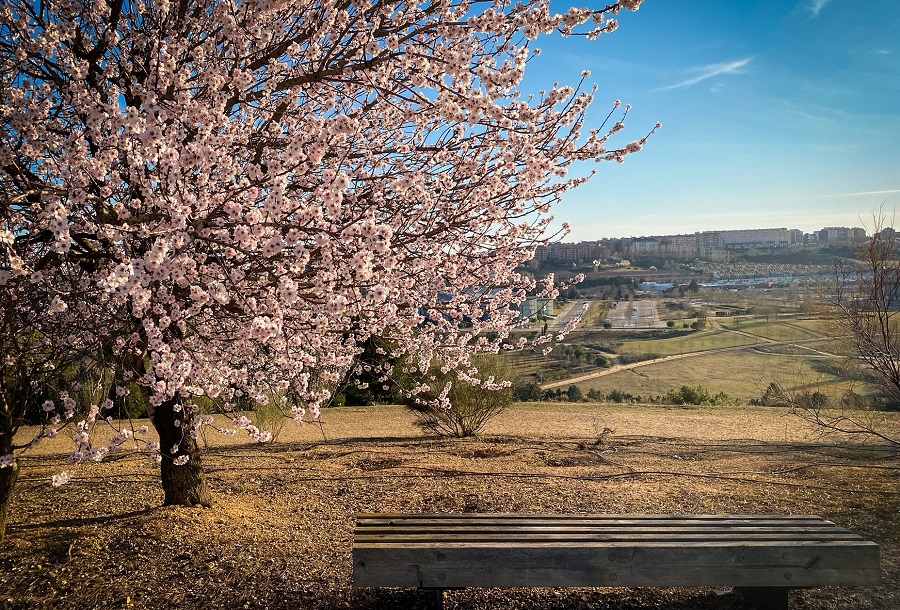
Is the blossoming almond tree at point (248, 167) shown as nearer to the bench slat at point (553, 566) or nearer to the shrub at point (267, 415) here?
the bench slat at point (553, 566)

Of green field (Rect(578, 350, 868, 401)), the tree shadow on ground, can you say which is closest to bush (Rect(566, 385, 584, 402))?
green field (Rect(578, 350, 868, 401))

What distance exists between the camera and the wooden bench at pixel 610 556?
291 centimetres

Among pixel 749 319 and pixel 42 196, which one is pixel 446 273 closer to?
pixel 42 196

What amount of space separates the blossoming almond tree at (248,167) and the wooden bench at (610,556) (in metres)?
1.30

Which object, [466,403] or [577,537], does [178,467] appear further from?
[466,403]

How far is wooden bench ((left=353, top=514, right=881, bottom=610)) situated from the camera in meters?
2.91

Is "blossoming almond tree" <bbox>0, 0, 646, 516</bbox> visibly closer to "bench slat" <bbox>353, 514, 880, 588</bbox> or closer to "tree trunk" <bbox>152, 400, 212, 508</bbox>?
"tree trunk" <bbox>152, 400, 212, 508</bbox>

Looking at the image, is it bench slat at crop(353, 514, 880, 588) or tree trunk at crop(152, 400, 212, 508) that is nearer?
bench slat at crop(353, 514, 880, 588)

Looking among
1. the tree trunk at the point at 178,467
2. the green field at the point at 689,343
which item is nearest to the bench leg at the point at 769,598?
the tree trunk at the point at 178,467

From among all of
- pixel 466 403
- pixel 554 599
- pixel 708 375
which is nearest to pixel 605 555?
pixel 554 599

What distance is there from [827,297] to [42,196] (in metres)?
8.11

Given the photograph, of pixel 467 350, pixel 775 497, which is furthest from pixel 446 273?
pixel 775 497

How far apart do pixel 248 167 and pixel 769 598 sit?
379 centimetres

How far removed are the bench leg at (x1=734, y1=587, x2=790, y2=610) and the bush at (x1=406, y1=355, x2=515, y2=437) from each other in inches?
271
